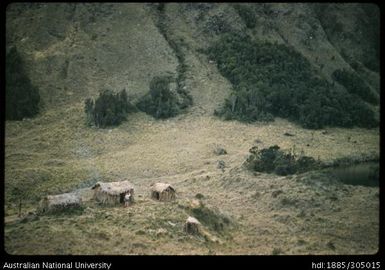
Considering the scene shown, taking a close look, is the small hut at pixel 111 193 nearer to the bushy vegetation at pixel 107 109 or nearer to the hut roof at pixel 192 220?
the hut roof at pixel 192 220

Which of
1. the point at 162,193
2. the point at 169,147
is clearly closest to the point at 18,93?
the point at 169,147

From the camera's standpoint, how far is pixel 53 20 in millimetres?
91688

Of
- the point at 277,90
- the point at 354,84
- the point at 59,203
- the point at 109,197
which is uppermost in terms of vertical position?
the point at 354,84

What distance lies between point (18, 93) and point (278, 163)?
43.5 meters

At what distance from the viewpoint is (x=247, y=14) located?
102125 mm

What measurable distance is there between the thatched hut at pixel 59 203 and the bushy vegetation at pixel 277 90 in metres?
42.8

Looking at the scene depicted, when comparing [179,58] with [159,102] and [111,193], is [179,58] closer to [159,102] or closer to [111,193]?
[159,102]

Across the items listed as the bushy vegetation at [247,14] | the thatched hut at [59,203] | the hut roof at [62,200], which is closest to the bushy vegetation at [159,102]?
the bushy vegetation at [247,14]

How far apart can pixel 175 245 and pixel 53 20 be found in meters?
69.5

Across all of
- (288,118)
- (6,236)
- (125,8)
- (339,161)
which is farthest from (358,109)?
(6,236)

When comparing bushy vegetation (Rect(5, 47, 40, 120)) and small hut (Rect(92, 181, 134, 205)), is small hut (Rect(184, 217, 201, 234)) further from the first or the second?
bushy vegetation (Rect(5, 47, 40, 120))

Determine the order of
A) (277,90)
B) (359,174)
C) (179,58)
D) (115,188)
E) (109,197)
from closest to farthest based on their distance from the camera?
(109,197), (115,188), (359,174), (277,90), (179,58)

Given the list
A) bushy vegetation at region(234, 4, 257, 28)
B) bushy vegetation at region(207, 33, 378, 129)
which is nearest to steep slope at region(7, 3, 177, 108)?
bushy vegetation at region(207, 33, 378, 129)

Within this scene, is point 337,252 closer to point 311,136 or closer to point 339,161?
point 339,161
